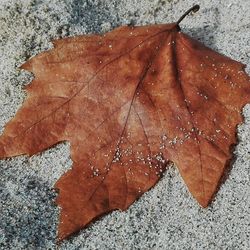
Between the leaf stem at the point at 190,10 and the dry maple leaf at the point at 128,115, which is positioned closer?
the dry maple leaf at the point at 128,115

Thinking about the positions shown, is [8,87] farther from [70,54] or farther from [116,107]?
[116,107]

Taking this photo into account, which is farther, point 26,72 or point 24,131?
point 26,72

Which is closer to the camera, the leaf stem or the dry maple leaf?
the dry maple leaf

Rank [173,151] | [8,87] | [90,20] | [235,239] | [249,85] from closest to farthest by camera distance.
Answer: [235,239], [173,151], [249,85], [8,87], [90,20]

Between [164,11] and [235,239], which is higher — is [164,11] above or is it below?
above

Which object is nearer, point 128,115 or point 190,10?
point 128,115

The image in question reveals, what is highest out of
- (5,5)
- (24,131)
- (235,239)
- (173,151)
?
(5,5)

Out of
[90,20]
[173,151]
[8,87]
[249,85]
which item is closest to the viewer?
[173,151]

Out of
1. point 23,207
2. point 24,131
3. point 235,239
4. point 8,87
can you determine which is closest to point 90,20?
point 8,87
